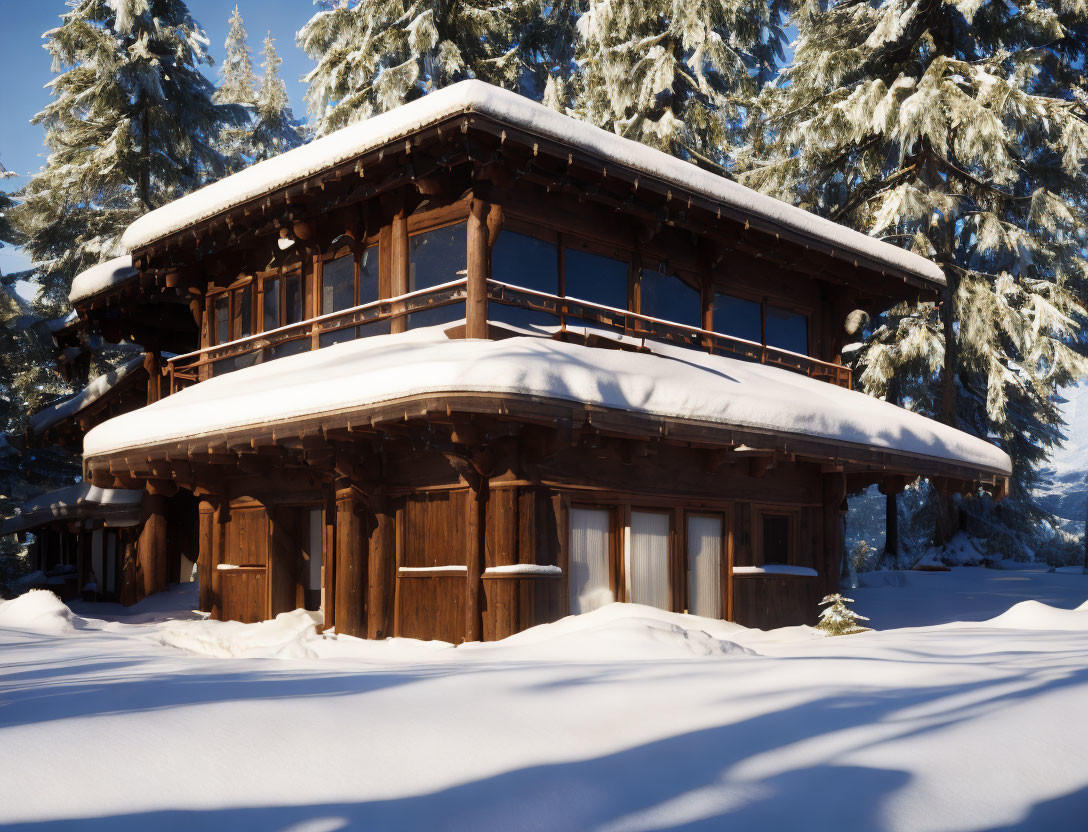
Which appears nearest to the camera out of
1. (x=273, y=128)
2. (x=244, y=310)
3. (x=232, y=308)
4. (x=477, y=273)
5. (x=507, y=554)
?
(x=507, y=554)

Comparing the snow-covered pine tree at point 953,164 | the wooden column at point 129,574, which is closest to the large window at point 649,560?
the snow-covered pine tree at point 953,164

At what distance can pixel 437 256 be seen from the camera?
515 inches

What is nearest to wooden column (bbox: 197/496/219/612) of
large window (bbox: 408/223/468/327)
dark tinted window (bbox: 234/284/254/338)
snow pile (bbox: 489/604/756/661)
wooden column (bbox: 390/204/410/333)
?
dark tinted window (bbox: 234/284/254/338)

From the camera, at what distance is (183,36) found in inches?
1152

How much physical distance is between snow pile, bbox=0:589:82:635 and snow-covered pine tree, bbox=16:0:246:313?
16.2 metres

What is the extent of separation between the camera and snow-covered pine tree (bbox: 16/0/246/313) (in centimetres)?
2719

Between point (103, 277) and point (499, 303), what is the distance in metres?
8.86

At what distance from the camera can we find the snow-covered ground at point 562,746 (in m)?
4.05

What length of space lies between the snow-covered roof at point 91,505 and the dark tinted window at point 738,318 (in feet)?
37.7

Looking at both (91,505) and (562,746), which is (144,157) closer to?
(91,505)

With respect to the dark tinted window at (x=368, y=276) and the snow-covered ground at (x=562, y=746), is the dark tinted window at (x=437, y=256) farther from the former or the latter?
the snow-covered ground at (x=562, y=746)

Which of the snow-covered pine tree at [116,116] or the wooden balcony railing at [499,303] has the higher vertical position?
the snow-covered pine tree at [116,116]

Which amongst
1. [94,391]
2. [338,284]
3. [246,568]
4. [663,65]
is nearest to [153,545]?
[94,391]

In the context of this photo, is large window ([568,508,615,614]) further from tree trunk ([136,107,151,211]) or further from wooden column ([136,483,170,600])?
tree trunk ([136,107,151,211])
